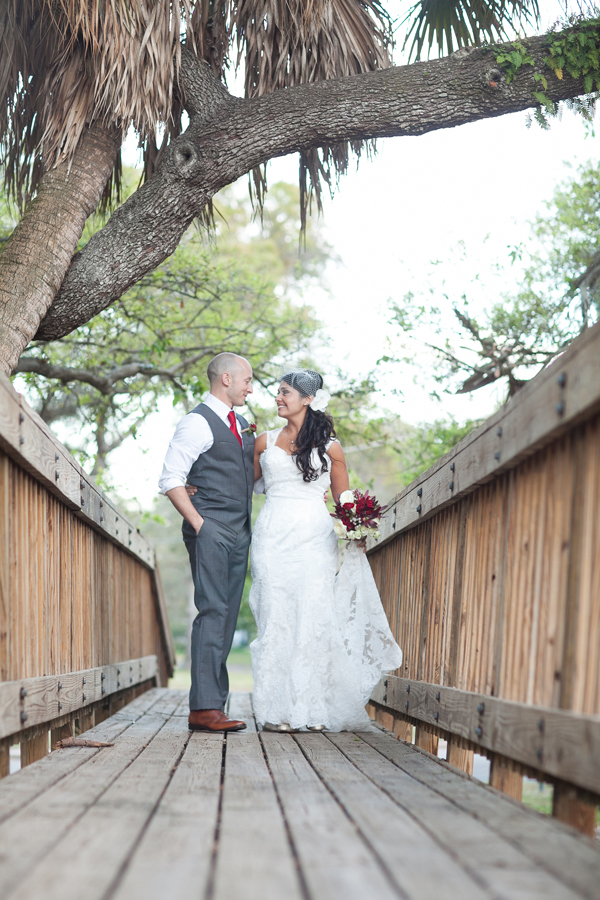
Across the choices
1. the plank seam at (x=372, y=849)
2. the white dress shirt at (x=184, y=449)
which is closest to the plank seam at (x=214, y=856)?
the plank seam at (x=372, y=849)

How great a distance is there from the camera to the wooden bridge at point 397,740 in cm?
175

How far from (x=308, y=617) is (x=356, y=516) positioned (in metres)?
0.59

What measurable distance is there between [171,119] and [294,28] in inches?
35.0

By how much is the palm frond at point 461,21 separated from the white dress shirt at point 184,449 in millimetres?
2854

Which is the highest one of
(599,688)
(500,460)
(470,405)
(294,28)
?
(294,28)

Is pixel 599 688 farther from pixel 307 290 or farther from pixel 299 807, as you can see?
pixel 307 290

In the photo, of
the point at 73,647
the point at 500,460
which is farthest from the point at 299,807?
the point at 73,647

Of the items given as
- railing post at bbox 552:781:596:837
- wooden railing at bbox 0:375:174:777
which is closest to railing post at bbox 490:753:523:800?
railing post at bbox 552:781:596:837

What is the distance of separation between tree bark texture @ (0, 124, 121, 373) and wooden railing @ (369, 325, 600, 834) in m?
2.17

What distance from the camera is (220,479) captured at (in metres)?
4.66

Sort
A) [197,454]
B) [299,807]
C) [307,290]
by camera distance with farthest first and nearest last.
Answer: [307,290] → [197,454] → [299,807]

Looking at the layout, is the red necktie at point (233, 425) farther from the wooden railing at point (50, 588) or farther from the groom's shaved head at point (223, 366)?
the wooden railing at point (50, 588)

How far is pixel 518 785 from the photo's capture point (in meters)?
2.85

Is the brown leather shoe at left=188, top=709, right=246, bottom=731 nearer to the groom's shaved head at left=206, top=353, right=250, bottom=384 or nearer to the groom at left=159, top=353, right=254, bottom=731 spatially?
the groom at left=159, top=353, right=254, bottom=731
